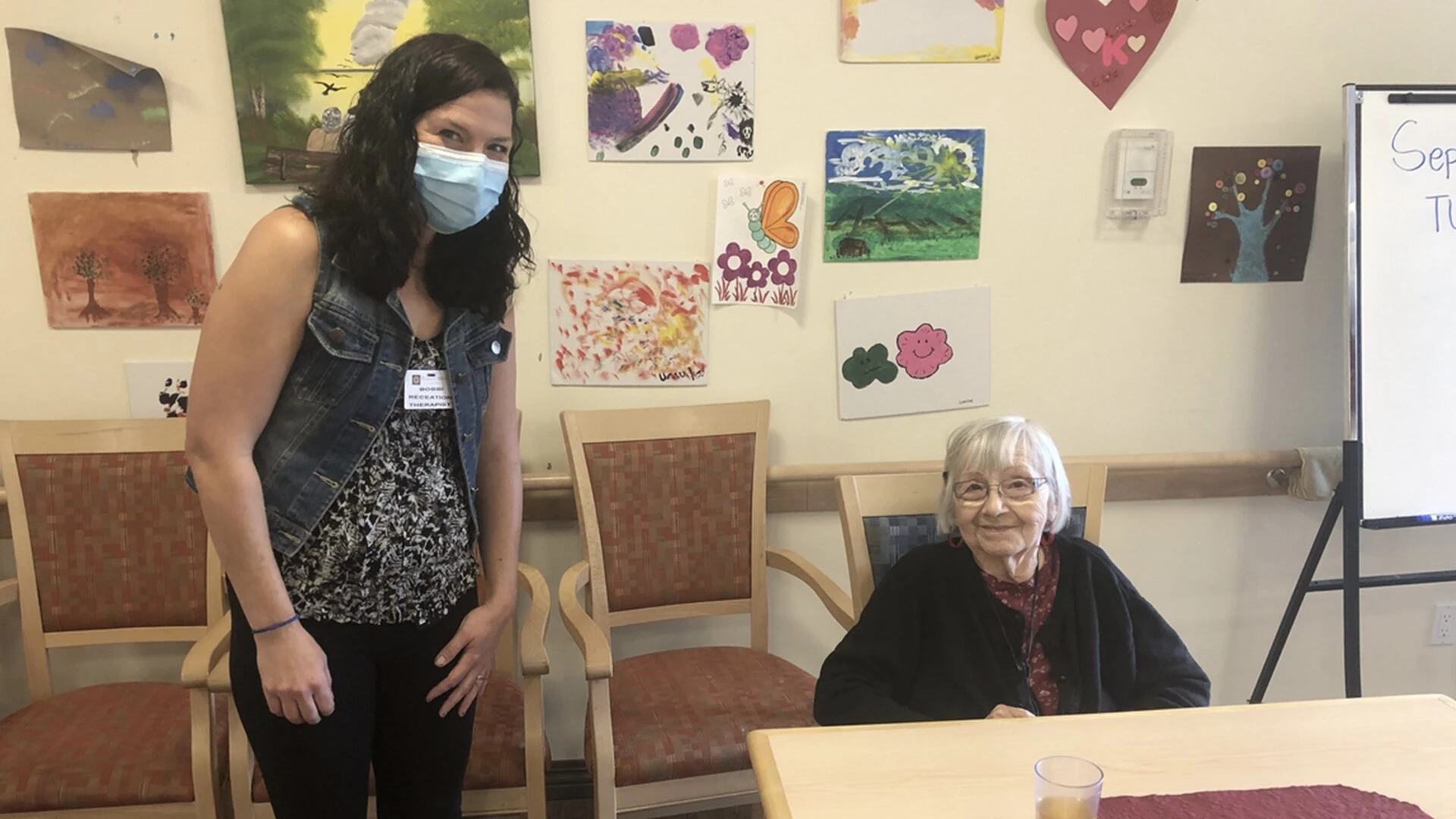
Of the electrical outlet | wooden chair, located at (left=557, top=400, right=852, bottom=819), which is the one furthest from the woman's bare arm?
the electrical outlet

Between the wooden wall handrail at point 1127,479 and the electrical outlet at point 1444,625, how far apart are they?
0.64 meters

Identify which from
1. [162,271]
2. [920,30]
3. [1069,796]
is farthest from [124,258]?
[1069,796]

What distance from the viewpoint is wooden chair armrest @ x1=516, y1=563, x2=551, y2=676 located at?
1552 mm

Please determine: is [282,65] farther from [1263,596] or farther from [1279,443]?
[1263,596]

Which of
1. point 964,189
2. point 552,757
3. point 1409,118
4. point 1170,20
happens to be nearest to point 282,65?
point 964,189

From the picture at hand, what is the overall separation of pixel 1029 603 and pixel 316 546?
3.54ft

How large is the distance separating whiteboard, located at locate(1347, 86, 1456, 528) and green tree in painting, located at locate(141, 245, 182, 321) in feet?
8.24

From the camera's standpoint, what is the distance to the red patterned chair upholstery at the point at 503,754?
5.08 ft

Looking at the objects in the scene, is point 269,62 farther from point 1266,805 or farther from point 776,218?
point 1266,805

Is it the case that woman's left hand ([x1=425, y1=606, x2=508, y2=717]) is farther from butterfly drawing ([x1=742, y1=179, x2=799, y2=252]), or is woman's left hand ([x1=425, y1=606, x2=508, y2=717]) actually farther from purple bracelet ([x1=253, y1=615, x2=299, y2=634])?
butterfly drawing ([x1=742, y1=179, x2=799, y2=252])

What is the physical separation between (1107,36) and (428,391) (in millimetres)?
1718

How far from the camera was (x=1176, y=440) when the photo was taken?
2.28 meters

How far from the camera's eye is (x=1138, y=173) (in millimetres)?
2113

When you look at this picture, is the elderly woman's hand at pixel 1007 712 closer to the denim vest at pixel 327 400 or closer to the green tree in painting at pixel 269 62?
the denim vest at pixel 327 400
